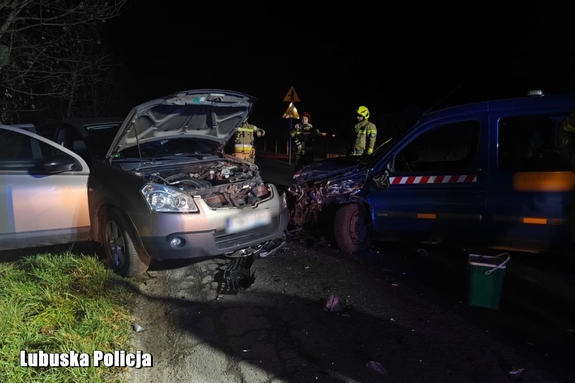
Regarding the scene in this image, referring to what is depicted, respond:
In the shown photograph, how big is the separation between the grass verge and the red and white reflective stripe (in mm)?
3054

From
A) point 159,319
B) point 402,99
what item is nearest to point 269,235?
point 159,319

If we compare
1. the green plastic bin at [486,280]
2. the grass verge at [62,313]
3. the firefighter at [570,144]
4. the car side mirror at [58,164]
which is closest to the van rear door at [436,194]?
the green plastic bin at [486,280]

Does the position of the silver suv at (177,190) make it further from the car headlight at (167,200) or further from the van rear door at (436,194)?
the van rear door at (436,194)

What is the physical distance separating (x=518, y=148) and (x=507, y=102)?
49 cm

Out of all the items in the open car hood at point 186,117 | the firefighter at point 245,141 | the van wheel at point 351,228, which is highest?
the open car hood at point 186,117

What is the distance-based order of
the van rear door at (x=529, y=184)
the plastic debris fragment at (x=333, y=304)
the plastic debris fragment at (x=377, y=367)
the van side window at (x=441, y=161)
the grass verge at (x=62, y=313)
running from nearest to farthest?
the grass verge at (x=62, y=313) → the plastic debris fragment at (x=377, y=367) → the plastic debris fragment at (x=333, y=304) → the van rear door at (x=529, y=184) → the van side window at (x=441, y=161)

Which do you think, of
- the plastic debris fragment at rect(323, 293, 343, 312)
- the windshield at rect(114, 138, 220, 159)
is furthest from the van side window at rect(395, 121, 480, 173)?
the windshield at rect(114, 138, 220, 159)

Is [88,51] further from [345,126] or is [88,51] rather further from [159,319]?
[159,319]

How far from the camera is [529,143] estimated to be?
4500mm

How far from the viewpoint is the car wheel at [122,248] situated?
421 cm

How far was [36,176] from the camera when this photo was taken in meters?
4.33

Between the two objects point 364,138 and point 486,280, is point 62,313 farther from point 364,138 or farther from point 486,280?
point 364,138

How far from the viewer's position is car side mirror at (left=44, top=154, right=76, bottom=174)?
4.24m

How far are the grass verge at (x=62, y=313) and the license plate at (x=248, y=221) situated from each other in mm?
1104
